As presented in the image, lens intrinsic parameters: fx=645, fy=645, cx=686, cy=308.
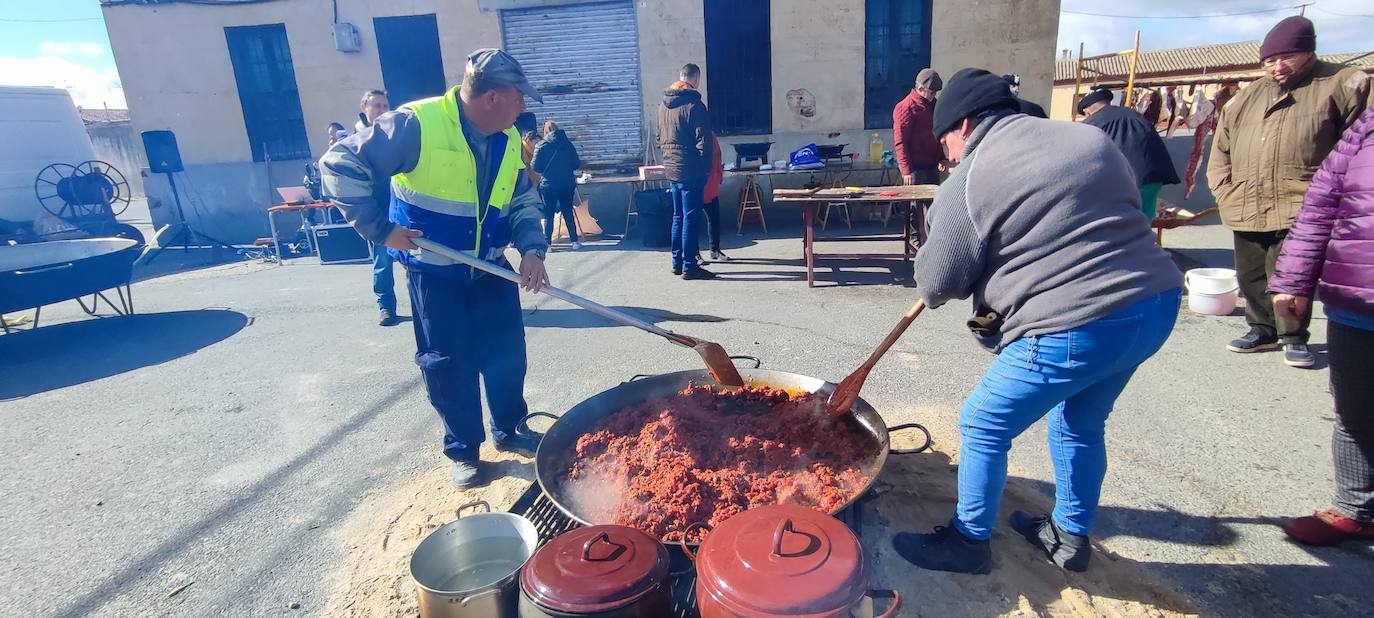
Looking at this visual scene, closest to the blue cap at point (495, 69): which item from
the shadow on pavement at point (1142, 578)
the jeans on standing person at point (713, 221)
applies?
the shadow on pavement at point (1142, 578)

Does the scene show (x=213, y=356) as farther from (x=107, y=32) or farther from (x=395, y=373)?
(x=107, y=32)

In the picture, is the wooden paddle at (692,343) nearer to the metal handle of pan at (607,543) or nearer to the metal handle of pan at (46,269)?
the metal handle of pan at (607,543)

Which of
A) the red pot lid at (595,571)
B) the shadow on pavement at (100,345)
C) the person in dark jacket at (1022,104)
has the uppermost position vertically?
the person in dark jacket at (1022,104)

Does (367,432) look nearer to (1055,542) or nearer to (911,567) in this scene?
(911,567)

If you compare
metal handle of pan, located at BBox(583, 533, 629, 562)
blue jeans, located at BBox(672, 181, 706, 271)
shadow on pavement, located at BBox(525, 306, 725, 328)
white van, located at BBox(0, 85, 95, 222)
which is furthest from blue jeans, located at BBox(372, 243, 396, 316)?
white van, located at BBox(0, 85, 95, 222)

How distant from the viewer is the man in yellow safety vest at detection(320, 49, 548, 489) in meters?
2.76

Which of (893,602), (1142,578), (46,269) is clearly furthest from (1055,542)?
(46,269)

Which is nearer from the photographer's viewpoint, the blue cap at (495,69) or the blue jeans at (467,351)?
the blue cap at (495,69)

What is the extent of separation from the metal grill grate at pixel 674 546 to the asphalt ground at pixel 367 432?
1.04 ft

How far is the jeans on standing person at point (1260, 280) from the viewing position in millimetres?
4199

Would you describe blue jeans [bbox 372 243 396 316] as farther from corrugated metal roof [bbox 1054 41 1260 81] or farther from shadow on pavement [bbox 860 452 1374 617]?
corrugated metal roof [bbox 1054 41 1260 81]

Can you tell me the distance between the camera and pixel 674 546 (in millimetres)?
2154

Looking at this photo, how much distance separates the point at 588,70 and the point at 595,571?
33.9 feet

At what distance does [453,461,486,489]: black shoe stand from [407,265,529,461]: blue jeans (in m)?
0.04
